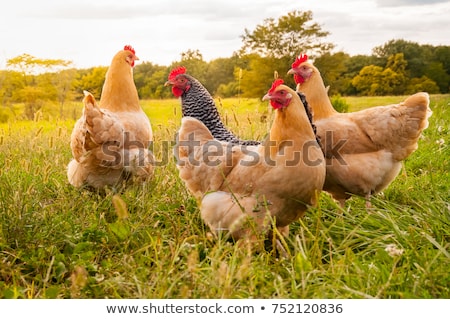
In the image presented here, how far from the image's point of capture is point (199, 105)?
378 cm

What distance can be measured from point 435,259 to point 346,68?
9.82 m

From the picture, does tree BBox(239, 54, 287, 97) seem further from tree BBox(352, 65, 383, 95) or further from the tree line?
tree BBox(352, 65, 383, 95)

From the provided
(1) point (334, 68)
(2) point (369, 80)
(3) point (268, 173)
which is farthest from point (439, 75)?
(3) point (268, 173)

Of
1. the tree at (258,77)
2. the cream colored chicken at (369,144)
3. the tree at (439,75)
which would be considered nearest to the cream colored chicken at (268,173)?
the cream colored chicken at (369,144)

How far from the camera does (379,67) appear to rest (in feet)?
30.4

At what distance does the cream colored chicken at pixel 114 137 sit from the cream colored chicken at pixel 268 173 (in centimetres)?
87

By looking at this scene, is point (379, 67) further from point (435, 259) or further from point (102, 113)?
point (435, 259)

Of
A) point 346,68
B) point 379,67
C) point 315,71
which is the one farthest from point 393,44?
point 315,71

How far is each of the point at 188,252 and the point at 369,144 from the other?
6.75 feet

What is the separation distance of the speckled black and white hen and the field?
0.67 meters

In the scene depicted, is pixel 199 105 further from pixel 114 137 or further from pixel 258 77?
pixel 258 77

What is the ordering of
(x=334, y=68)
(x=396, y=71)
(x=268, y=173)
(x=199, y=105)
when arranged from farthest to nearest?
(x=334, y=68) < (x=396, y=71) < (x=199, y=105) < (x=268, y=173)

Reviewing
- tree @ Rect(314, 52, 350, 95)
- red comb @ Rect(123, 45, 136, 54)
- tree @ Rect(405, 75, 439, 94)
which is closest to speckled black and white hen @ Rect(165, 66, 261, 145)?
red comb @ Rect(123, 45, 136, 54)
